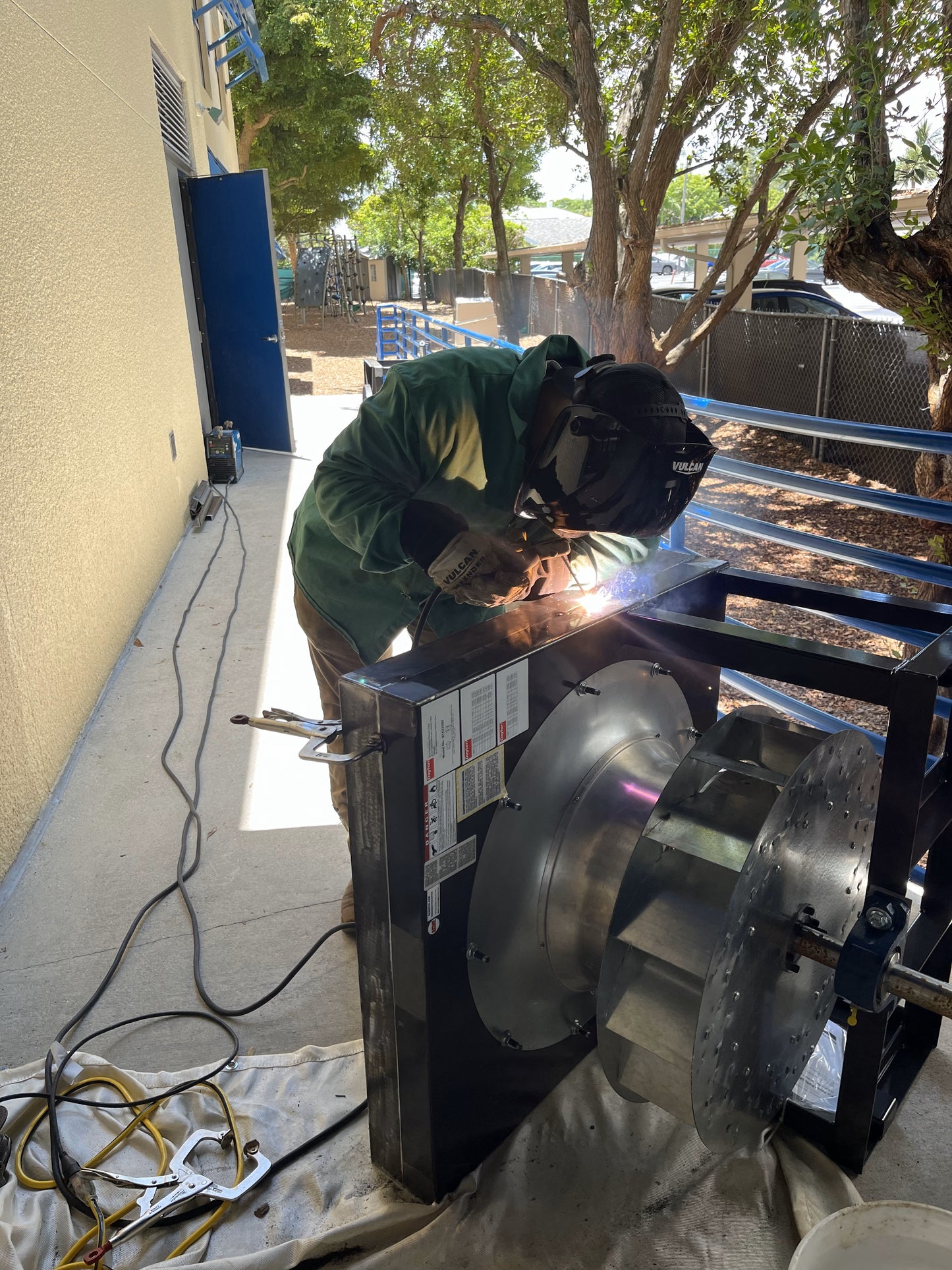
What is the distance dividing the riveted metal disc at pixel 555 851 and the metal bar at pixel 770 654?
12cm

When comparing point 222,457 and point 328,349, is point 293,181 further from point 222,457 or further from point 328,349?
point 222,457

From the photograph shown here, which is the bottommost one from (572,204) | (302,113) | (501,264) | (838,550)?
(838,550)

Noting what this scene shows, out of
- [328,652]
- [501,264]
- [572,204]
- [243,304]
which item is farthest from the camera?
[572,204]

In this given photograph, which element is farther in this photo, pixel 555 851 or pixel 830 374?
pixel 830 374

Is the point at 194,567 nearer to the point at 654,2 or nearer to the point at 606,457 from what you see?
the point at 606,457

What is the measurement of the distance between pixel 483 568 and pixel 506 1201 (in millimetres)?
1165

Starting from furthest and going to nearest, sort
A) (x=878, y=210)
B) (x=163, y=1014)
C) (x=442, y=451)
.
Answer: (x=878, y=210), (x=163, y=1014), (x=442, y=451)

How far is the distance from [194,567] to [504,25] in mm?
5766

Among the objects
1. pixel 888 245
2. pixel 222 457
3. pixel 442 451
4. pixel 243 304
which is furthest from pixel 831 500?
pixel 243 304

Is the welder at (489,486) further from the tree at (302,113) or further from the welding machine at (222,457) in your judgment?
the tree at (302,113)

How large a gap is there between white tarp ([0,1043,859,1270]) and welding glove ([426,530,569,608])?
1.05 meters

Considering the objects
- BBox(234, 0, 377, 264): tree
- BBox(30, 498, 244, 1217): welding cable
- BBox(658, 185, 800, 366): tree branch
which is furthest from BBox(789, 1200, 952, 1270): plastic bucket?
BBox(234, 0, 377, 264): tree

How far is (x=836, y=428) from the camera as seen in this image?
115 inches

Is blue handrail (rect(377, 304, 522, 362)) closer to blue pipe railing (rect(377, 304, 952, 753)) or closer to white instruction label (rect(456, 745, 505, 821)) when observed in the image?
blue pipe railing (rect(377, 304, 952, 753))
